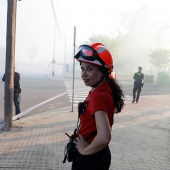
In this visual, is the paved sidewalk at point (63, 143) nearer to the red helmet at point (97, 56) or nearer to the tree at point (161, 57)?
the red helmet at point (97, 56)

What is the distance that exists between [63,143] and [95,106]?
13.3 feet

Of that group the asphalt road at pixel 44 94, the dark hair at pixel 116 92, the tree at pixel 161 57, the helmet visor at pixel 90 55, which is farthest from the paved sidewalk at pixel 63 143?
the tree at pixel 161 57

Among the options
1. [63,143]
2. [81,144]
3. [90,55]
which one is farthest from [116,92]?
[63,143]

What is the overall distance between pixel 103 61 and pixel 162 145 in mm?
4772

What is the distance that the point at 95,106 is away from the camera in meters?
1.80

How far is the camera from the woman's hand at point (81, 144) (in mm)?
1937

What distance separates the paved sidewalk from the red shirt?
253 centimetres

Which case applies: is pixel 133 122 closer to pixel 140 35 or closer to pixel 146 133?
pixel 146 133

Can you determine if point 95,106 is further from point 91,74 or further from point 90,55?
point 90,55

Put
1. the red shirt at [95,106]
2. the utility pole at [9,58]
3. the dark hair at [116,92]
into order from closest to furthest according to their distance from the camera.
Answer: the red shirt at [95,106]
the dark hair at [116,92]
the utility pole at [9,58]

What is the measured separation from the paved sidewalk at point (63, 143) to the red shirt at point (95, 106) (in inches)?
99.6

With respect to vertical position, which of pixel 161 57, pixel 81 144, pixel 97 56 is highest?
pixel 161 57

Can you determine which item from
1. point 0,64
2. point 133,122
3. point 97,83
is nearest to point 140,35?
point 0,64

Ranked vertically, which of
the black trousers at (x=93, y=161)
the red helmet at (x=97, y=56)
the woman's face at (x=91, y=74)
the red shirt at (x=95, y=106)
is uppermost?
the red helmet at (x=97, y=56)
